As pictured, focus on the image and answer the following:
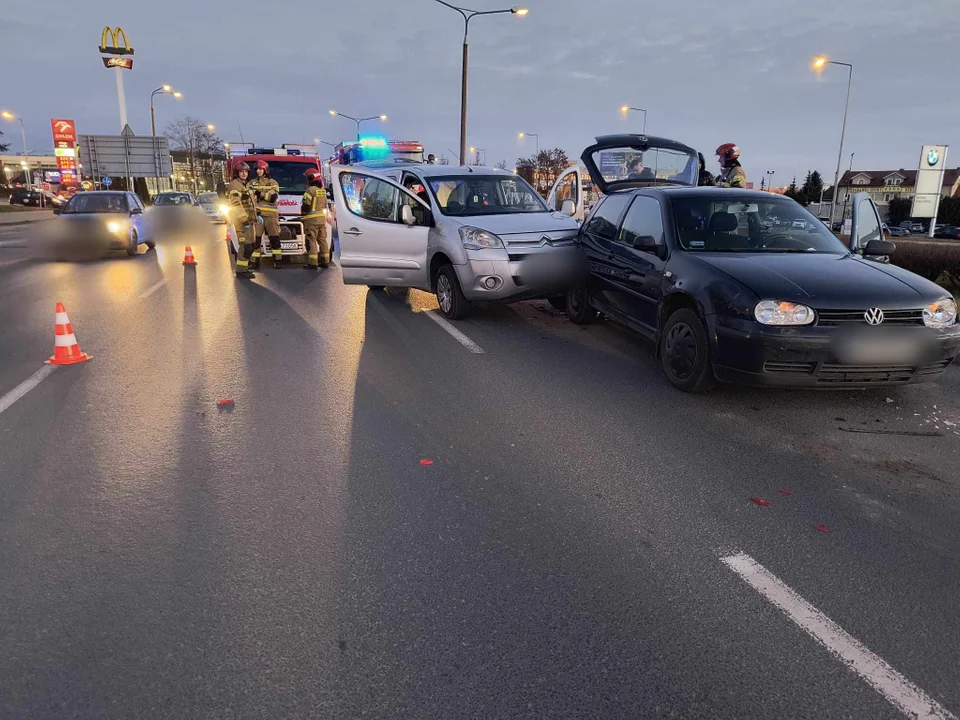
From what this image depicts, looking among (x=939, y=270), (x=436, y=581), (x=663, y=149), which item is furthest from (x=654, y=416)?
(x=939, y=270)

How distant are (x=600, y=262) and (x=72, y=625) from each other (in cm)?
601

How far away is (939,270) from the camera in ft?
37.8

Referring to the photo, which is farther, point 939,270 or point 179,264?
point 179,264

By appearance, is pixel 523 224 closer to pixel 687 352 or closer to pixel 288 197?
pixel 687 352

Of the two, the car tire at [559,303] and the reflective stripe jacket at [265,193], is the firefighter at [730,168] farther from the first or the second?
the reflective stripe jacket at [265,193]

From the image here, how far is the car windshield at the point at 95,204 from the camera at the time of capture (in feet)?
54.7

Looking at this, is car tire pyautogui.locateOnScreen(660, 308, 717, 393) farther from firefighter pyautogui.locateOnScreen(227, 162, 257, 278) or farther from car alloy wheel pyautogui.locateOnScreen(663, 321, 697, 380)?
firefighter pyautogui.locateOnScreen(227, 162, 257, 278)

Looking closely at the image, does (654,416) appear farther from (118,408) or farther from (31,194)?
(31,194)

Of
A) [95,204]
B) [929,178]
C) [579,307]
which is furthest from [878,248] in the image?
[929,178]

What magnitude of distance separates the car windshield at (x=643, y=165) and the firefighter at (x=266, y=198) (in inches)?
248

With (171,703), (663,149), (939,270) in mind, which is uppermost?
(663,149)

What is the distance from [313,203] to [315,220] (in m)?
0.38

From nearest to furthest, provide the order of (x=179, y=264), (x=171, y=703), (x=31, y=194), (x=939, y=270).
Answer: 1. (x=171, y=703)
2. (x=939, y=270)
3. (x=179, y=264)
4. (x=31, y=194)

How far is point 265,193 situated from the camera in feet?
42.0
